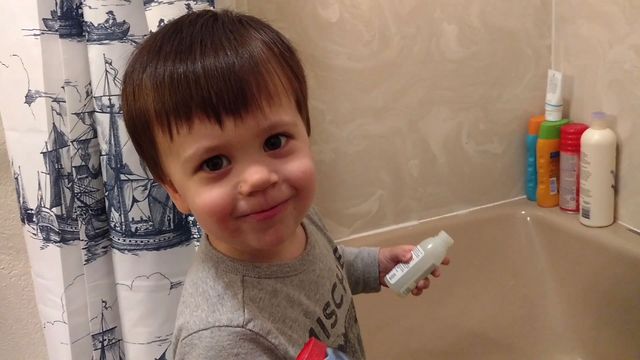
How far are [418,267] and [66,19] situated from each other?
552 mm

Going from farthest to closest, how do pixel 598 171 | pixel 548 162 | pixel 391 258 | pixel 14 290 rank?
1. pixel 548 162
2. pixel 598 171
3. pixel 14 290
4. pixel 391 258

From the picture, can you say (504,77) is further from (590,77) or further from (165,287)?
(165,287)

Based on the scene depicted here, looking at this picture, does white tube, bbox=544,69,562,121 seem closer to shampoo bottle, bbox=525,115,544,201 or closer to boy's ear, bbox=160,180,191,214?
shampoo bottle, bbox=525,115,544,201

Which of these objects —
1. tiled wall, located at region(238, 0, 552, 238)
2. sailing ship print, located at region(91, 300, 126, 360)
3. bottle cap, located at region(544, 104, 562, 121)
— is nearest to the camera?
sailing ship print, located at region(91, 300, 126, 360)

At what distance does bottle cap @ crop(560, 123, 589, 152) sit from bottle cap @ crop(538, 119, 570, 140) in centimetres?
2

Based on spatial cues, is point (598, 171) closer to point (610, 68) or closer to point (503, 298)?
point (610, 68)

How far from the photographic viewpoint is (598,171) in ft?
3.84

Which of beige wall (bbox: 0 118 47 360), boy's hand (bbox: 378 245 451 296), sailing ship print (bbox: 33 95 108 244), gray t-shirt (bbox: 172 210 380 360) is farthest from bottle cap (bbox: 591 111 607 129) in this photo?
beige wall (bbox: 0 118 47 360)

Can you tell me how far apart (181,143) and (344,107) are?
635mm

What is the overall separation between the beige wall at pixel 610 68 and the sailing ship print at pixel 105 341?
962mm

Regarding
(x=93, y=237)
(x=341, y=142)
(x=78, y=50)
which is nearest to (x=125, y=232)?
(x=93, y=237)

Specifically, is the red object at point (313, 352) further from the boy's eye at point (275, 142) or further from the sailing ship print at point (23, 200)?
the sailing ship print at point (23, 200)

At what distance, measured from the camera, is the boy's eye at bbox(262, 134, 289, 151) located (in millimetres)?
599

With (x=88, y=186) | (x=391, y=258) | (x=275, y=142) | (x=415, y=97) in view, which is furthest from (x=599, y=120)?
(x=88, y=186)
